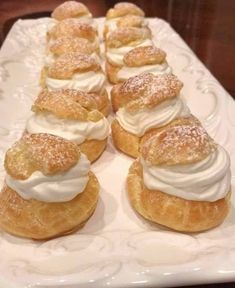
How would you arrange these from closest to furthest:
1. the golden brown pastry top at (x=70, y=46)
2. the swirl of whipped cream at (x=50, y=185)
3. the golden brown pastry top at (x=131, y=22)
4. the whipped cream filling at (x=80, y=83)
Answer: the swirl of whipped cream at (x=50, y=185) < the whipped cream filling at (x=80, y=83) < the golden brown pastry top at (x=70, y=46) < the golden brown pastry top at (x=131, y=22)

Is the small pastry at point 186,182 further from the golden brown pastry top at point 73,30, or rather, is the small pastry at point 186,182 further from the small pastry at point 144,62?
the golden brown pastry top at point 73,30

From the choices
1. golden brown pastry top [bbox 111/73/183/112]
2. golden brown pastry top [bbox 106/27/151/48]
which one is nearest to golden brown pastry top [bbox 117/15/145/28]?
golden brown pastry top [bbox 106/27/151/48]

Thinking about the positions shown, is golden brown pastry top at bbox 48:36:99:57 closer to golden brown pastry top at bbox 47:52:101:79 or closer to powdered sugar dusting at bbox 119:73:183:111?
golden brown pastry top at bbox 47:52:101:79

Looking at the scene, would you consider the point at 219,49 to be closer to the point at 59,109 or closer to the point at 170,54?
the point at 170,54

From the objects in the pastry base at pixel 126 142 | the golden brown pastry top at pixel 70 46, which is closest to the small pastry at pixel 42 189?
the pastry base at pixel 126 142

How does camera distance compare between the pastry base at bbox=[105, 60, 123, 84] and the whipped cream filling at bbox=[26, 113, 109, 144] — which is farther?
the pastry base at bbox=[105, 60, 123, 84]

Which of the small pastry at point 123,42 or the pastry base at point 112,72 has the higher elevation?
the small pastry at point 123,42

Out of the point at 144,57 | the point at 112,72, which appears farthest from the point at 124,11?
the point at 144,57
